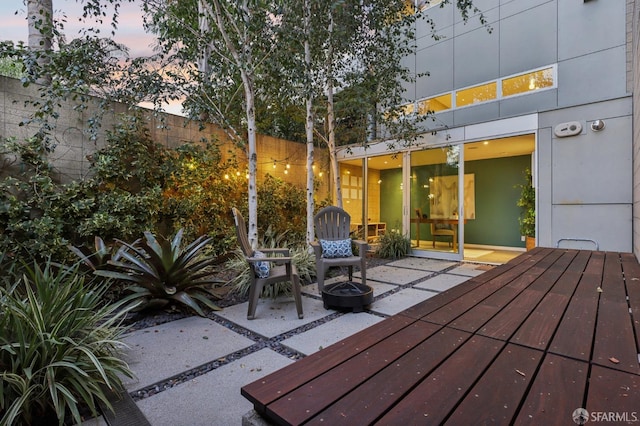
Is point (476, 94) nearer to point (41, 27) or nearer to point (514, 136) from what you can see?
point (514, 136)

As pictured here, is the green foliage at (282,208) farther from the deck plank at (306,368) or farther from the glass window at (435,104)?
the deck plank at (306,368)

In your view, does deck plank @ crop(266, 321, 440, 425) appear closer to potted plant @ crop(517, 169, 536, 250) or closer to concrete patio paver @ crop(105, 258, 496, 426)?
concrete patio paver @ crop(105, 258, 496, 426)

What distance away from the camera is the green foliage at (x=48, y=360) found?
4.56ft

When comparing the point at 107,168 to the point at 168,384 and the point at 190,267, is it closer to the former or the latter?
the point at 190,267

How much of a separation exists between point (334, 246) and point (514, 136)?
159 inches

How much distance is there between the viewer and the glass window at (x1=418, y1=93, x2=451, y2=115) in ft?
21.6

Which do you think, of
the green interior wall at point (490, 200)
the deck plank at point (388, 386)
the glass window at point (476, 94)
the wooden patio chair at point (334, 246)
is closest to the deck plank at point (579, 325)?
the deck plank at point (388, 386)

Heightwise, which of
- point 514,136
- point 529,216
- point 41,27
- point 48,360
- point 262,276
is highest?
point 41,27

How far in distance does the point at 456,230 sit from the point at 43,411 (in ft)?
20.5

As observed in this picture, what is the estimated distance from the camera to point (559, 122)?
491 cm

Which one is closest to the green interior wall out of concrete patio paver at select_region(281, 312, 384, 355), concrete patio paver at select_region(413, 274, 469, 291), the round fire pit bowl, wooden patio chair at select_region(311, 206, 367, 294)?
concrete patio paver at select_region(413, 274, 469, 291)

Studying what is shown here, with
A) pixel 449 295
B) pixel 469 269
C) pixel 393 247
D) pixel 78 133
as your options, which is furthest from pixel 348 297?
pixel 78 133

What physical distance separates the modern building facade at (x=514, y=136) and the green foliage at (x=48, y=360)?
5357mm

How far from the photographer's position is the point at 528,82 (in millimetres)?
5586
